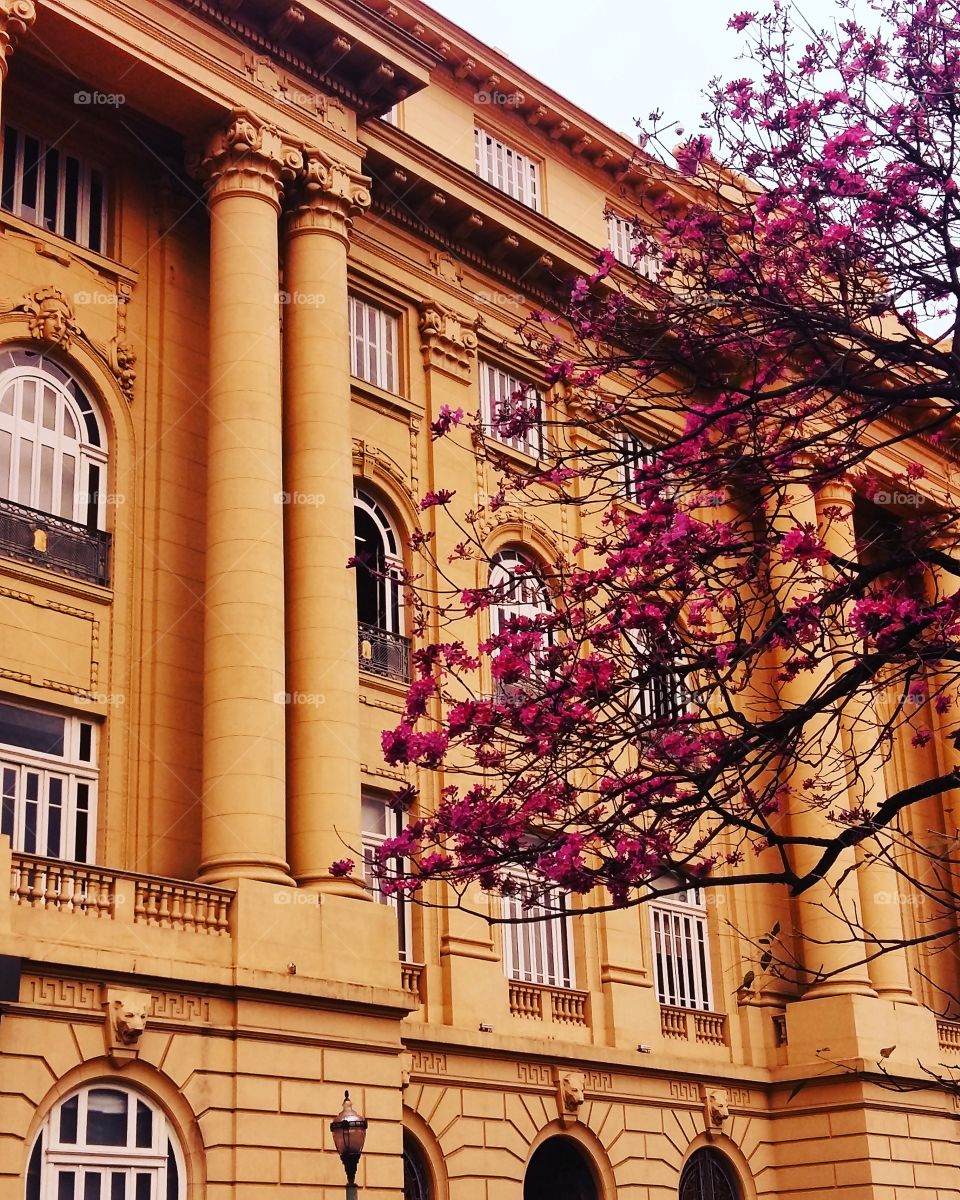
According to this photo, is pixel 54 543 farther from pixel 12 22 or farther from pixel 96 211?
pixel 12 22

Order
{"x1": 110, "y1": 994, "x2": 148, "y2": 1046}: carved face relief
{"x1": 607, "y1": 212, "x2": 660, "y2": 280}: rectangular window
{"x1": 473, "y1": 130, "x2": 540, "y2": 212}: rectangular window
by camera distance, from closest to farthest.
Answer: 1. {"x1": 110, "y1": 994, "x2": 148, "y2": 1046}: carved face relief
2. {"x1": 473, "y1": 130, "x2": 540, "y2": 212}: rectangular window
3. {"x1": 607, "y1": 212, "x2": 660, "y2": 280}: rectangular window

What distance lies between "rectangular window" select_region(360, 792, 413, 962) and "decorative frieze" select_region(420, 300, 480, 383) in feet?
24.2

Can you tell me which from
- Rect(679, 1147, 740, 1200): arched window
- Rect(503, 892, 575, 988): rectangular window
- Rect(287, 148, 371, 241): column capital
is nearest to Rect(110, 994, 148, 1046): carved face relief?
Rect(503, 892, 575, 988): rectangular window

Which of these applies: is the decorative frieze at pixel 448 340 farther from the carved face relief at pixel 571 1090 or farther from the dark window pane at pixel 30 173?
the carved face relief at pixel 571 1090

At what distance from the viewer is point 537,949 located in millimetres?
27109

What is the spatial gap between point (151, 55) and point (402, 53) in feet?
14.1

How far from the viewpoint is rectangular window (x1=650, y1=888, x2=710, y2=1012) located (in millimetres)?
29625

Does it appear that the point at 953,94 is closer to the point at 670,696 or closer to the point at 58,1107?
the point at 670,696

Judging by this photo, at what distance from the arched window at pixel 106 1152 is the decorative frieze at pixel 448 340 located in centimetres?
1359

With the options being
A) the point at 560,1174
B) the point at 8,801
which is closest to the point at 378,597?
the point at 8,801

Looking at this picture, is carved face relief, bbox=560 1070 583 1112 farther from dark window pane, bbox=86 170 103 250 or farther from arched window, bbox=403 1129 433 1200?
dark window pane, bbox=86 170 103 250

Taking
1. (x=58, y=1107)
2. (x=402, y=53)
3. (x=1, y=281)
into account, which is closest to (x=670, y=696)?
(x=58, y=1107)

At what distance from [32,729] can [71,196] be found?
7.44m

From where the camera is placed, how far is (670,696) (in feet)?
41.5
